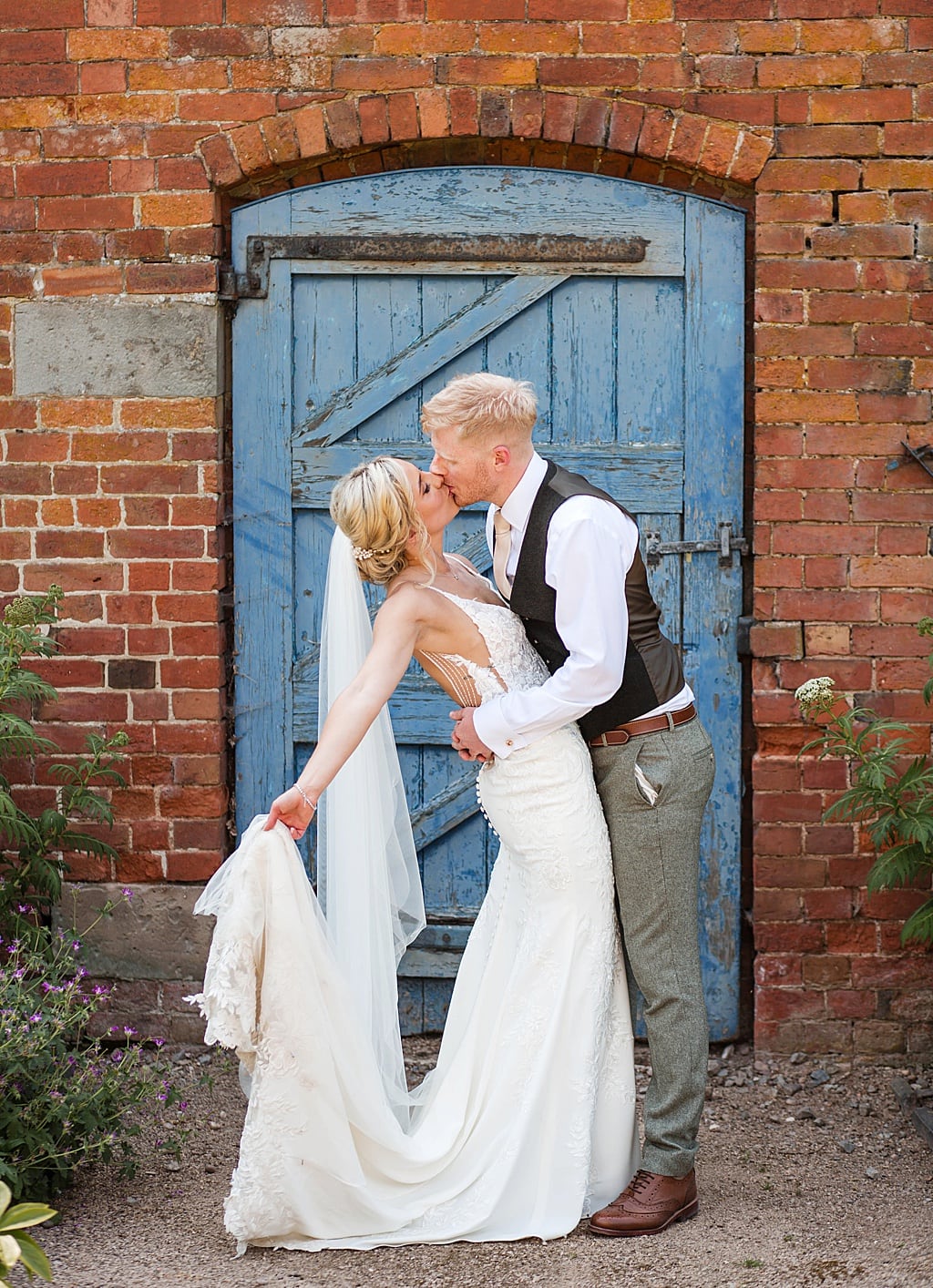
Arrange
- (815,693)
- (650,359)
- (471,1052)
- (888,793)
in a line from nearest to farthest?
(471,1052) < (815,693) < (888,793) < (650,359)

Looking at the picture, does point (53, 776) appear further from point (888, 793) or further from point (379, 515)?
point (888, 793)

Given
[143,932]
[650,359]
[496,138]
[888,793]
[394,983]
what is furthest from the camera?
[143,932]

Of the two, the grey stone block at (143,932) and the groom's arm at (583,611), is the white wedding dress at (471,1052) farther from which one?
the grey stone block at (143,932)

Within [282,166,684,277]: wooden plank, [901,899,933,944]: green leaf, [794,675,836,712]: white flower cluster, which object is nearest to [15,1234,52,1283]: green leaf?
[794,675,836,712]: white flower cluster

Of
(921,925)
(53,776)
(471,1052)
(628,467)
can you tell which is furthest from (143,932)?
(921,925)

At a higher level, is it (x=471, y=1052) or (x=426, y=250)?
(x=426, y=250)

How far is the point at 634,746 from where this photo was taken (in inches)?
122

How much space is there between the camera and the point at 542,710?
2975 millimetres

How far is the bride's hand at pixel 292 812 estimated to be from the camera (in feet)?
9.62

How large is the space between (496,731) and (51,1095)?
1368 mm

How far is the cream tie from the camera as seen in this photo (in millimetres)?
3143

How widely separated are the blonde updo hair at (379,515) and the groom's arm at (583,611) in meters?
0.33

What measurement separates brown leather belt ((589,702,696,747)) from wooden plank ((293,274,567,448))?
1.53m

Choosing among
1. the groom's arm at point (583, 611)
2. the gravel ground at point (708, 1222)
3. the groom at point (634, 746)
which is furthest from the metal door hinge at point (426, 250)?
the gravel ground at point (708, 1222)
